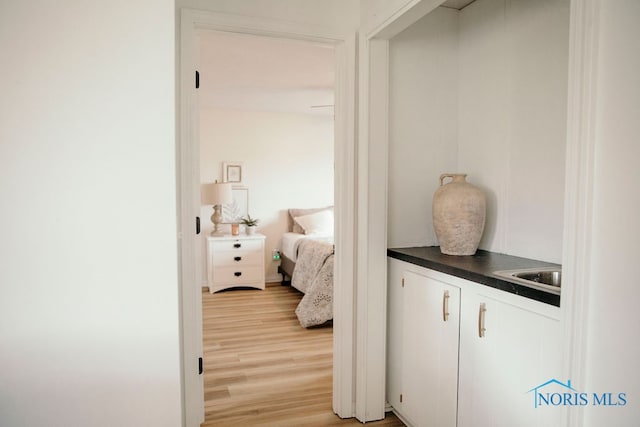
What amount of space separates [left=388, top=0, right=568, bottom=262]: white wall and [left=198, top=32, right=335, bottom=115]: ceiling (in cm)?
74

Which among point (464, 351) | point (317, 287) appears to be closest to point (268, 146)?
point (317, 287)

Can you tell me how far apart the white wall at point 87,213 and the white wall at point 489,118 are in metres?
1.60

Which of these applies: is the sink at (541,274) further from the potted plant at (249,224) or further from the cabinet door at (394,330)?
the potted plant at (249,224)

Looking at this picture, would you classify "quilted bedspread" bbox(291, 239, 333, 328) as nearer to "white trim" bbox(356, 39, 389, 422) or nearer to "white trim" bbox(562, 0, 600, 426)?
"white trim" bbox(356, 39, 389, 422)

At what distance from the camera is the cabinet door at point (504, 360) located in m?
1.44

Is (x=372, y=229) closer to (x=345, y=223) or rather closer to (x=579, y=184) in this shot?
(x=345, y=223)

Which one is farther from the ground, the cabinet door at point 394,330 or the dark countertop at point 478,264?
the dark countertop at point 478,264

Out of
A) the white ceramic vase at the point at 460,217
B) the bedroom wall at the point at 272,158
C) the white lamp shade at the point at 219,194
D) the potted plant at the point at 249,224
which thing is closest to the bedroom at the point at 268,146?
the bedroom wall at the point at 272,158

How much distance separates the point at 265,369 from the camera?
119 inches

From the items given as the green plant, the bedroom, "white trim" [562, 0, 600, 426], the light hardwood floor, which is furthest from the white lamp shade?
"white trim" [562, 0, 600, 426]

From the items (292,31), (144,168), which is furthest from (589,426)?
(292,31)

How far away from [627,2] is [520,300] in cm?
95

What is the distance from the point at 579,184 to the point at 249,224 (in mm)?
4938

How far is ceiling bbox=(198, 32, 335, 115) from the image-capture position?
336 cm
